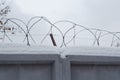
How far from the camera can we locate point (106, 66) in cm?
199

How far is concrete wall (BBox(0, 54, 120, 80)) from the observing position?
179cm

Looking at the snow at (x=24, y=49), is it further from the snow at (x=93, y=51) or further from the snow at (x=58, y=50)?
the snow at (x=93, y=51)

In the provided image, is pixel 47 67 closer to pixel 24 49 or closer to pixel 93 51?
pixel 24 49

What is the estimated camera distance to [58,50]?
1967 mm

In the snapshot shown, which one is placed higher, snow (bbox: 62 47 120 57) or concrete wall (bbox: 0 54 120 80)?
snow (bbox: 62 47 120 57)

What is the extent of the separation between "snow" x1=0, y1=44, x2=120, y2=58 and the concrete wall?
0.17 feet

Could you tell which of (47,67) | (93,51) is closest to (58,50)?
(47,67)

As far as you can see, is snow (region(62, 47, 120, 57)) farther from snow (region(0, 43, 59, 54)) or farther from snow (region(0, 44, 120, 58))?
snow (region(0, 43, 59, 54))

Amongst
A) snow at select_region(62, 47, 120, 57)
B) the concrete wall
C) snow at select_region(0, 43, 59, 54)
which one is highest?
snow at select_region(0, 43, 59, 54)

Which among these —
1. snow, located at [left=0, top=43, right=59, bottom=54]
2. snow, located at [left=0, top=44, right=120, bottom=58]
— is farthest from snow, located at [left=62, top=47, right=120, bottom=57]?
snow, located at [left=0, top=43, right=59, bottom=54]

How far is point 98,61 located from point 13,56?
2.15 feet

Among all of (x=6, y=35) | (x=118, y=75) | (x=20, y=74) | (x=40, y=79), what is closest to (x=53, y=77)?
(x=40, y=79)

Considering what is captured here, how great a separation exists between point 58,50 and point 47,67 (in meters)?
0.19

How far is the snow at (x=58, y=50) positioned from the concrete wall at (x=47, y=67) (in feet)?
0.17
